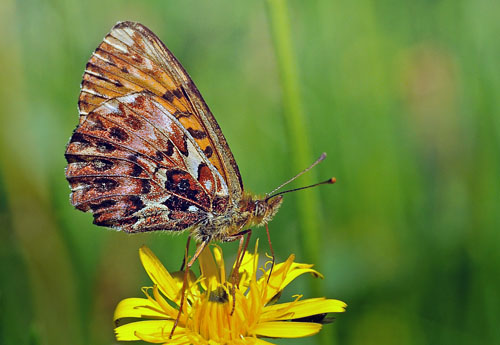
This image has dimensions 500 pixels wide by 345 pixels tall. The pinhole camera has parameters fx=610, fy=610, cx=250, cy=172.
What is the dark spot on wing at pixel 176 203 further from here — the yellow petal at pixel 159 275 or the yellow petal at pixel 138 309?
the yellow petal at pixel 138 309

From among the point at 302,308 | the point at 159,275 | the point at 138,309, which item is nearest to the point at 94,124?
the point at 159,275

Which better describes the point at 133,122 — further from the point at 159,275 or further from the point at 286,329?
the point at 286,329

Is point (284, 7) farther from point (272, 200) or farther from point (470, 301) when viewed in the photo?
point (470, 301)

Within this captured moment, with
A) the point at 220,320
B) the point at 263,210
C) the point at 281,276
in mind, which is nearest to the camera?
the point at 220,320

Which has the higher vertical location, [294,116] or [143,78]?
[143,78]

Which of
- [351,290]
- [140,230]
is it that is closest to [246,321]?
[140,230]

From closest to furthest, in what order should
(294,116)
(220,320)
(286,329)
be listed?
(286,329) < (220,320) < (294,116)

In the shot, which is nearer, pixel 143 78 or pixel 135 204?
pixel 135 204

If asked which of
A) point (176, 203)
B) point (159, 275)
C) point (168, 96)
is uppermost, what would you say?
point (168, 96)
